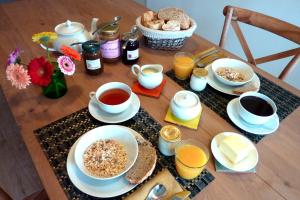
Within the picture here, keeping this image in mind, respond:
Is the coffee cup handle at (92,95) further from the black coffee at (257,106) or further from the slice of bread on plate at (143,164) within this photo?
the black coffee at (257,106)

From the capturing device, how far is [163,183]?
25.3 inches

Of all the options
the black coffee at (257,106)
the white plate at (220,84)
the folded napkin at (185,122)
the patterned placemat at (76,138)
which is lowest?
the patterned placemat at (76,138)

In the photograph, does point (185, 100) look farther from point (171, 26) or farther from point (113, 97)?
point (171, 26)

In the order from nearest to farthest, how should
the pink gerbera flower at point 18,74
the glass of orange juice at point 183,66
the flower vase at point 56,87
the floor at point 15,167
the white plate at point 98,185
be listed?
the white plate at point 98,185
the pink gerbera flower at point 18,74
the flower vase at point 56,87
the glass of orange juice at point 183,66
the floor at point 15,167

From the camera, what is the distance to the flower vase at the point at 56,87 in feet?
2.88

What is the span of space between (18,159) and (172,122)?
1189 mm

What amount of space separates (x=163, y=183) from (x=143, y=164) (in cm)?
8

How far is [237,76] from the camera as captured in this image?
98 centimetres

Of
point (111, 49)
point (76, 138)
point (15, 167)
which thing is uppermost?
point (111, 49)

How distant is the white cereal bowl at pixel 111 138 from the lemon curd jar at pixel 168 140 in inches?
3.1

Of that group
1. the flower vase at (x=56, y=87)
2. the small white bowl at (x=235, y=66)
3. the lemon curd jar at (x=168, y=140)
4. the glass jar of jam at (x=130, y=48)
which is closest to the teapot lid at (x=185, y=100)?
the lemon curd jar at (x=168, y=140)

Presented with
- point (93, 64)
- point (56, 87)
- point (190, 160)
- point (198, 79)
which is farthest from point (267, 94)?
point (56, 87)

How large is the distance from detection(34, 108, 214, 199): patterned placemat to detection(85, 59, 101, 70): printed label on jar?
208 mm

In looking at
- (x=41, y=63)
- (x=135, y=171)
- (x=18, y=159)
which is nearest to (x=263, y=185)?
(x=135, y=171)
